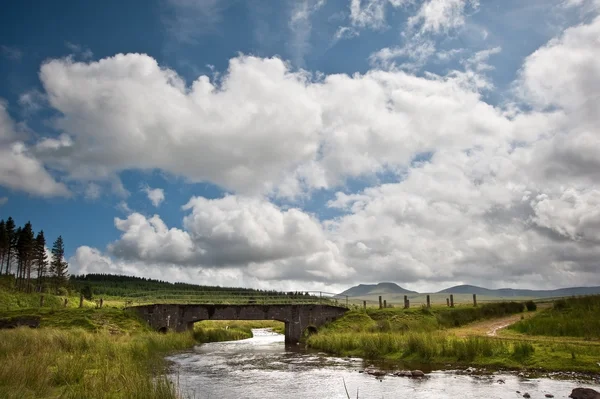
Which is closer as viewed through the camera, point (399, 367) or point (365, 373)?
point (365, 373)

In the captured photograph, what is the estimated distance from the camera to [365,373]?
26797 millimetres

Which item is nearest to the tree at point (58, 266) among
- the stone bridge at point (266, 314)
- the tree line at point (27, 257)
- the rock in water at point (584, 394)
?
the tree line at point (27, 257)

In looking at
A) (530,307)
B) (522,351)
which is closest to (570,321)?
(522,351)

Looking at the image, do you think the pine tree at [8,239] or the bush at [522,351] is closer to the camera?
the bush at [522,351]

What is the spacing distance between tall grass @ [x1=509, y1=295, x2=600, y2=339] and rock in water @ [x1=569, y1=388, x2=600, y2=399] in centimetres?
1397

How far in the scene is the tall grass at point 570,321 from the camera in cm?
3083

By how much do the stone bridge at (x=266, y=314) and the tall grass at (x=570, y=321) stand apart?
23.9 meters

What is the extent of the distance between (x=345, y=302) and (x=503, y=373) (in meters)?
38.1

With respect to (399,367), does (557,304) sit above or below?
above

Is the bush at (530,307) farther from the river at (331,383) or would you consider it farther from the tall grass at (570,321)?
the river at (331,383)

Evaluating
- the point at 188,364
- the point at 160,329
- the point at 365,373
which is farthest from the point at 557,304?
the point at 160,329

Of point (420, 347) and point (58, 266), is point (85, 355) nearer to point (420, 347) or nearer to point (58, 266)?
point (420, 347)

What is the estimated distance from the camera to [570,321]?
3297 centimetres

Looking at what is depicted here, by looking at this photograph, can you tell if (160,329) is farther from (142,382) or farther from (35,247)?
(35,247)
